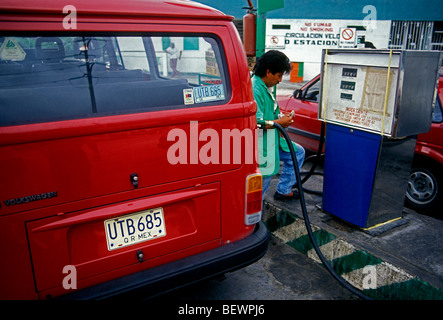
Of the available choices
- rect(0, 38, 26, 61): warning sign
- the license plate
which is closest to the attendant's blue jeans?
the license plate

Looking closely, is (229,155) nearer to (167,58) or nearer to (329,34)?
(167,58)

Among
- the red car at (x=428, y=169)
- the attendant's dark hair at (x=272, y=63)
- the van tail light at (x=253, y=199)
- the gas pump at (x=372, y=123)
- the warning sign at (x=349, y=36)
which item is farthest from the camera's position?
the warning sign at (x=349, y=36)

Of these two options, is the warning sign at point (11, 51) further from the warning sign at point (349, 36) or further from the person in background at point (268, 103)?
the warning sign at point (349, 36)

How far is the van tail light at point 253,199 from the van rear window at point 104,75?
2.07 feet

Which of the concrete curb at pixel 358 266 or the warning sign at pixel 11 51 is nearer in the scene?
the warning sign at pixel 11 51

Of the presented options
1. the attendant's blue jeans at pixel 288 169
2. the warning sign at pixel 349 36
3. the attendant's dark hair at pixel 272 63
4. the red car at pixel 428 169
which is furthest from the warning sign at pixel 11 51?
the warning sign at pixel 349 36

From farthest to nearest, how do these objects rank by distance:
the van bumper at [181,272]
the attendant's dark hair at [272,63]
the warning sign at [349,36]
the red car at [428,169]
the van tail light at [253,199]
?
the warning sign at [349,36]
the red car at [428,169]
the attendant's dark hair at [272,63]
the van tail light at [253,199]
the van bumper at [181,272]

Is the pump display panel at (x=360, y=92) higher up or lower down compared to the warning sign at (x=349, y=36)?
lower down

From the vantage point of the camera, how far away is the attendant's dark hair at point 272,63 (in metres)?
3.59

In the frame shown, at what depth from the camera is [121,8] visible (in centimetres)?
209

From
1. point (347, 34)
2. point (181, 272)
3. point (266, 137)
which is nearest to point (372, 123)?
point (266, 137)

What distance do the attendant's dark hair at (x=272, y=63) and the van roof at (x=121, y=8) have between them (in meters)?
1.21

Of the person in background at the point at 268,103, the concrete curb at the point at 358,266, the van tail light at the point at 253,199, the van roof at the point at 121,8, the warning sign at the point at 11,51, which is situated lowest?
the concrete curb at the point at 358,266

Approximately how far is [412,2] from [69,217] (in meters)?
17.5
